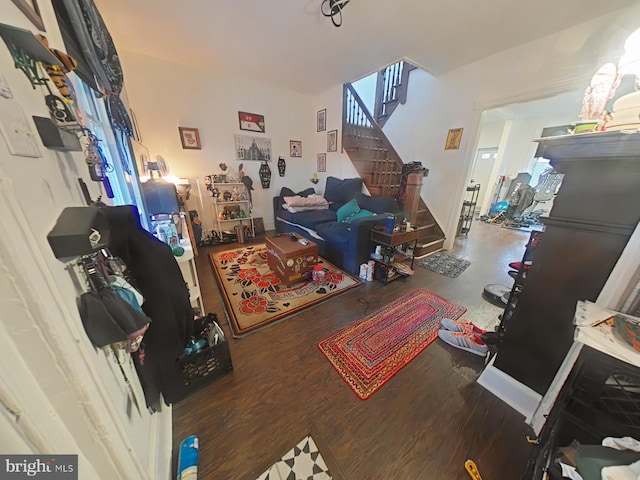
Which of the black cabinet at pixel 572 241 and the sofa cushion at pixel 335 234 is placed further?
the sofa cushion at pixel 335 234

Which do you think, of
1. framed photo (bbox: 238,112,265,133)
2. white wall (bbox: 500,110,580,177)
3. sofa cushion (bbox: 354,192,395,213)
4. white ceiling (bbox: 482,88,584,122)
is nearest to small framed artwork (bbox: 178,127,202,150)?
framed photo (bbox: 238,112,265,133)

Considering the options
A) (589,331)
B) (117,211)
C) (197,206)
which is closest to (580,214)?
(589,331)

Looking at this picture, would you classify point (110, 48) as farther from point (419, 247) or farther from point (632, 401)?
point (419, 247)

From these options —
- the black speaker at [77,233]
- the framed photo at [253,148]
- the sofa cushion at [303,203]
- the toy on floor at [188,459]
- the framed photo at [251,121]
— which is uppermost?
the framed photo at [251,121]

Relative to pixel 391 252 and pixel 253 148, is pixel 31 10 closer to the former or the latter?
pixel 391 252

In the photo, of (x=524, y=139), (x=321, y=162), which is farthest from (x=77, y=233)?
(x=524, y=139)

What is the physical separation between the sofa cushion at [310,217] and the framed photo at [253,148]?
1136 millimetres

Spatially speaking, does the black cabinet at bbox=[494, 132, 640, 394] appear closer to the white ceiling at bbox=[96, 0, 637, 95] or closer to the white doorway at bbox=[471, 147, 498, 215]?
the white ceiling at bbox=[96, 0, 637, 95]

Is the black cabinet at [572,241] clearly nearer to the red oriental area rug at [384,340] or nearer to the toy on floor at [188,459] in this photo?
the red oriental area rug at [384,340]

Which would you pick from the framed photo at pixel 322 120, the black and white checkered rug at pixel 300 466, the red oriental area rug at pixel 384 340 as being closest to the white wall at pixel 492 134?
the framed photo at pixel 322 120

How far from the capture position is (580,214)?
0.86 m

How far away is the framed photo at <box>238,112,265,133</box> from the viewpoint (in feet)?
11.2

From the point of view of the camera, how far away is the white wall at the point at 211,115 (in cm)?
275

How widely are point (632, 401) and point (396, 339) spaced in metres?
1.03
